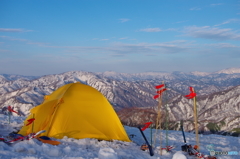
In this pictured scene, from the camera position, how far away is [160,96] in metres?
13.9

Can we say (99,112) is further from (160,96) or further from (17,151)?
(17,151)

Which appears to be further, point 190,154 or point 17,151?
point 190,154

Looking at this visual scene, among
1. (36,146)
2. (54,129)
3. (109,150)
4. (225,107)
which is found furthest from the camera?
(225,107)

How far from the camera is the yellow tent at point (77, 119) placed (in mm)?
16562

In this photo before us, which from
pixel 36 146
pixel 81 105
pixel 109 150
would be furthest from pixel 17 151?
pixel 81 105

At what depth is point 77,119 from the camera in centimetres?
1725

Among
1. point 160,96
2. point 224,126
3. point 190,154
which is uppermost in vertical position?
point 160,96

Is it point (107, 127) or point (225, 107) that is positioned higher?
point (107, 127)

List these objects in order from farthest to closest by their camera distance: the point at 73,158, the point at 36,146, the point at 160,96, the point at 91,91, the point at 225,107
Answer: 1. the point at 225,107
2. the point at 91,91
3. the point at 160,96
4. the point at 36,146
5. the point at 73,158

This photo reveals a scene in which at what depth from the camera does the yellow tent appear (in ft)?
54.3

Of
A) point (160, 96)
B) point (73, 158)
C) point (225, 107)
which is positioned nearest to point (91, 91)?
point (160, 96)

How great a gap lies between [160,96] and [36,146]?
7665 millimetres

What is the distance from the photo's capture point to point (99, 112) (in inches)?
730

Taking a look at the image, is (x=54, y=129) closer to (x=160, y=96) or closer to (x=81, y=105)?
(x=81, y=105)
